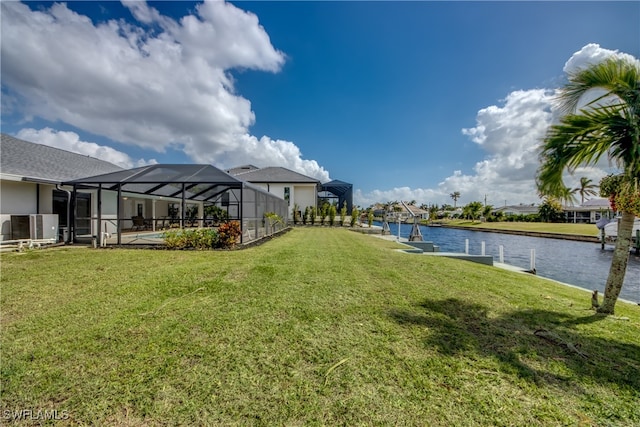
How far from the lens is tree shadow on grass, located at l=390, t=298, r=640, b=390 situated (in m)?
2.37

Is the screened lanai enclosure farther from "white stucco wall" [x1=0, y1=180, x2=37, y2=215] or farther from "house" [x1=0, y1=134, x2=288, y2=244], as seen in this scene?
"white stucco wall" [x1=0, y1=180, x2=37, y2=215]

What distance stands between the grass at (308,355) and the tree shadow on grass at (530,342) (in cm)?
2

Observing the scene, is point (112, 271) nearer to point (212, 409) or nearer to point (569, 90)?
point (212, 409)

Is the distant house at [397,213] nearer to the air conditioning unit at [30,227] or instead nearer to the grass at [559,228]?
the grass at [559,228]

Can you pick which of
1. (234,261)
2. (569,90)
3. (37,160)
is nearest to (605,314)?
(569,90)

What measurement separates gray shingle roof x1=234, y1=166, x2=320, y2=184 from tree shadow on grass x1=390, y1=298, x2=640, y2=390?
2417 centimetres

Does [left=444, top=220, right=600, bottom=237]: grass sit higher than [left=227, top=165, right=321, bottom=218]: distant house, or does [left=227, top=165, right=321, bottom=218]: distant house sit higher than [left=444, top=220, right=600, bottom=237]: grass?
[left=227, top=165, right=321, bottom=218]: distant house

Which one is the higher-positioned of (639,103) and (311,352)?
(639,103)

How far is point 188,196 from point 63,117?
27.3 feet

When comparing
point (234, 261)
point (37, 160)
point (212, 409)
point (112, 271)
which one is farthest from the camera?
point (37, 160)

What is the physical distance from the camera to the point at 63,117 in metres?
15.2

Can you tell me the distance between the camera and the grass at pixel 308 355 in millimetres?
1854

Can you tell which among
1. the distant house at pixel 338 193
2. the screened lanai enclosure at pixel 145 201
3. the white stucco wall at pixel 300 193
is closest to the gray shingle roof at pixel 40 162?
the screened lanai enclosure at pixel 145 201

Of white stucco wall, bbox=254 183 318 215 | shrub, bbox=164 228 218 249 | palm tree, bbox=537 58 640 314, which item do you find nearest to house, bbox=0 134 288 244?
shrub, bbox=164 228 218 249
